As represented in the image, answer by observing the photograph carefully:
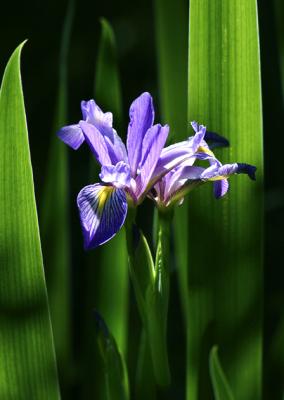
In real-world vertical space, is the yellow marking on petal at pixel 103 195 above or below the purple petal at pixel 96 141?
below

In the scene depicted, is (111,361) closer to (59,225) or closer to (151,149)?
(151,149)

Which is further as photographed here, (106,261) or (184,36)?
(184,36)

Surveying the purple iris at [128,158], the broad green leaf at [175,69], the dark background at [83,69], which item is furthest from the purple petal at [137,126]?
the dark background at [83,69]

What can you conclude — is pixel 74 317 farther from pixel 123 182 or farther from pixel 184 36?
pixel 123 182

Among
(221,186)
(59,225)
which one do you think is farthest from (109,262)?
(221,186)

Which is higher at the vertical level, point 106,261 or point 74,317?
point 106,261

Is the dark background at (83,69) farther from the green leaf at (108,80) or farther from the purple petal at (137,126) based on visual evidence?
the purple petal at (137,126)

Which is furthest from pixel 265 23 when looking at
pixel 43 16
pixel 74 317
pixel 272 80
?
pixel 74 317
